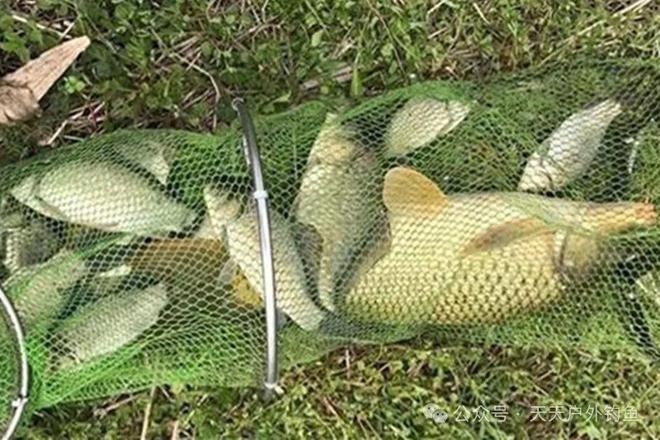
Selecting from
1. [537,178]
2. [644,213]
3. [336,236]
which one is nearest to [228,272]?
[336,236]

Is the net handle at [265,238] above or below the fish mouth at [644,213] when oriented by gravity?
above

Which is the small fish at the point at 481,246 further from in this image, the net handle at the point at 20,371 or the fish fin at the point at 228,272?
the net handle at the point at 20,371

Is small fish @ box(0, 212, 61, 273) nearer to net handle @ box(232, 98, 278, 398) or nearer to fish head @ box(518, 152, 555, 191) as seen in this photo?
net handle @ box(232, 98, 278, 398)

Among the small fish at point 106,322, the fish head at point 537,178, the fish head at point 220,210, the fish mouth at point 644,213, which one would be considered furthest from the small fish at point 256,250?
the fish mouth at point 644,213

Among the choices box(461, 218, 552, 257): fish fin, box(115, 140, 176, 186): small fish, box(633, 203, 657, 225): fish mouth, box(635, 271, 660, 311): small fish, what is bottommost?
box(635, 271, 660, 311): small fish

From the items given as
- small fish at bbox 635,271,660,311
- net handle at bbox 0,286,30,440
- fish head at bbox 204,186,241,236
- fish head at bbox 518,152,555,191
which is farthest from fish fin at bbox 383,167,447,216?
net handle at bbox 0,286,30,440

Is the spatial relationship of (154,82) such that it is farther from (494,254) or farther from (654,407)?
(654,407)

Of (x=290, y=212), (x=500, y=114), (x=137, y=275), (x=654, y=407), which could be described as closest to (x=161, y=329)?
(x=137, y=275)
